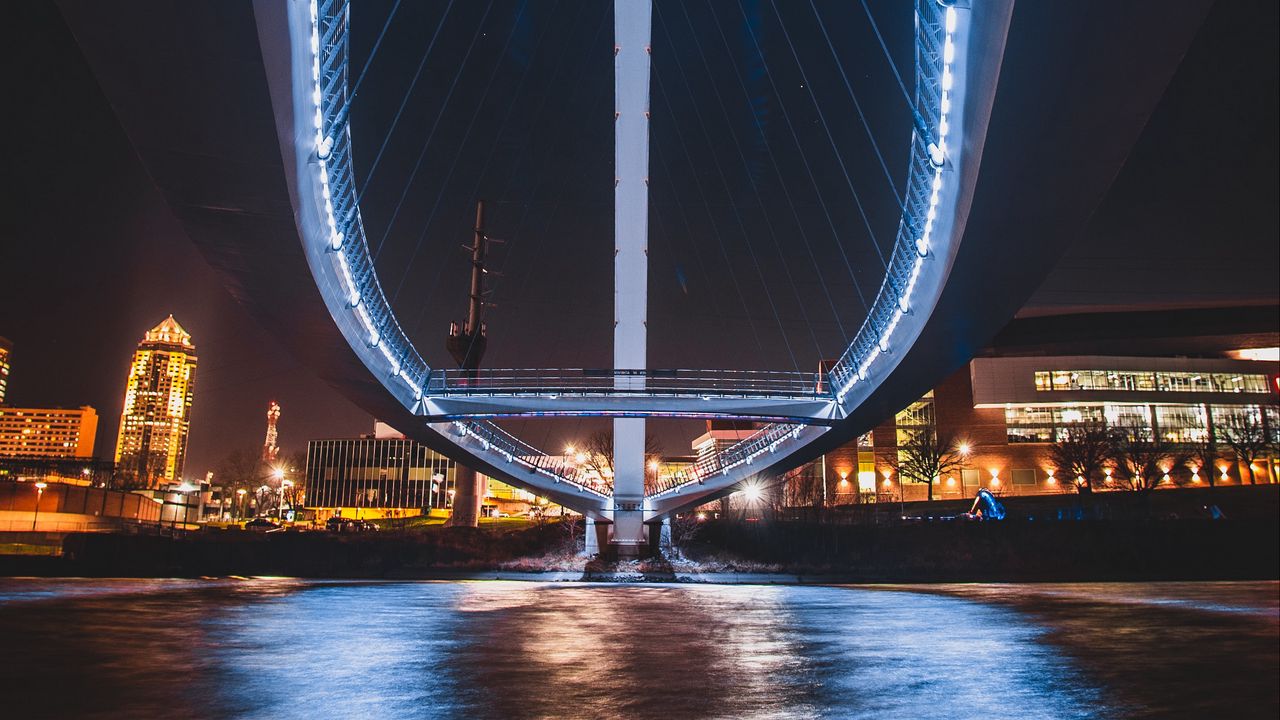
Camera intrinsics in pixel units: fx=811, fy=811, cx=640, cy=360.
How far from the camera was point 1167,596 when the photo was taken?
17.7m

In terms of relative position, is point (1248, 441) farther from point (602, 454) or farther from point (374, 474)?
point (374, 474)

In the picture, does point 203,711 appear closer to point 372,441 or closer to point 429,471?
point 429,471

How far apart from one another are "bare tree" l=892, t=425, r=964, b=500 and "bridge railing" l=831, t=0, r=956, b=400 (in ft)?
149

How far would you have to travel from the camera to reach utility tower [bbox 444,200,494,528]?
113 feet

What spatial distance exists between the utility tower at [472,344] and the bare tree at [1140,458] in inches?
1570

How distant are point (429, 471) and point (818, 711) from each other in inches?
3554

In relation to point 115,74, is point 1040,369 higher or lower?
higher

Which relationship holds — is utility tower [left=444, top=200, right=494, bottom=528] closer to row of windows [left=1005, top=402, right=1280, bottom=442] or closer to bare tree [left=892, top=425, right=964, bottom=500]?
bare tree [left=892, top=425, right=964, bottom=500]

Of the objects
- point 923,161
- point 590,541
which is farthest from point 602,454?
point 923,161

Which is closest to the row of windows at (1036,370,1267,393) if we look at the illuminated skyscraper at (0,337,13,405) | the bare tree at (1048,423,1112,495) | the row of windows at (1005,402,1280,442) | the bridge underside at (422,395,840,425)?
the row of windows at (1005,402,1280,442)

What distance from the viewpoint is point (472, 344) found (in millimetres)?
34469

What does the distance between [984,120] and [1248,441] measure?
6453 centimetres

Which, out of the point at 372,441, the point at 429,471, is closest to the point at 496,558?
the point at 429,471

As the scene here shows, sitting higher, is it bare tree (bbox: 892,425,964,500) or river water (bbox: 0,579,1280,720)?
bare tree (bbox: 892,425,964,500)
